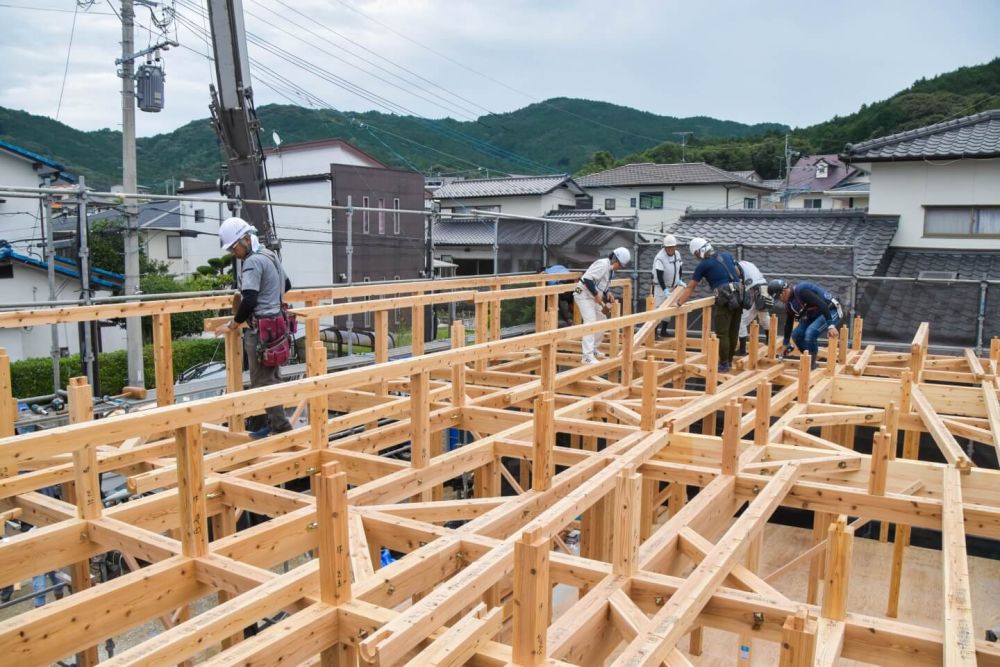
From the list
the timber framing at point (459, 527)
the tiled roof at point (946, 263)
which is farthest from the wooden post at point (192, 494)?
the tiled roof at point (946, 263)

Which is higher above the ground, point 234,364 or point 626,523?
point 234,364

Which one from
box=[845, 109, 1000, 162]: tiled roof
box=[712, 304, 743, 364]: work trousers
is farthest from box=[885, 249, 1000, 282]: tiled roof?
box=[712, 304, 743, 364]: work trousers

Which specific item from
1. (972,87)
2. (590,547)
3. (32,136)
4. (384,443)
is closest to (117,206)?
(384,443)

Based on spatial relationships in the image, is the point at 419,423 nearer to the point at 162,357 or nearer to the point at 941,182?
the point at 162,357

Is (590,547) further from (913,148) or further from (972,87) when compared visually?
(972,87)

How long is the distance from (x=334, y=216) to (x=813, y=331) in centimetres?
1514

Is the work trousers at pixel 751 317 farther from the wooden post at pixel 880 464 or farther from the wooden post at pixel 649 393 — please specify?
the wooden post at pixel 880 464

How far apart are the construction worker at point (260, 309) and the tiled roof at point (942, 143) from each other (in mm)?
13642

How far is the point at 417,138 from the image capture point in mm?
58531

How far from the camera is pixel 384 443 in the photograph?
240 inches

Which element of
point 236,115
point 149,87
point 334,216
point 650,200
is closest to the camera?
point 236,115

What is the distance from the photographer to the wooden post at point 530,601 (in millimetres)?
2932

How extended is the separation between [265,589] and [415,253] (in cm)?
2134

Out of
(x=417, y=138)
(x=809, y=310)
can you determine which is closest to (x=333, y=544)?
(x=809, y=310)
